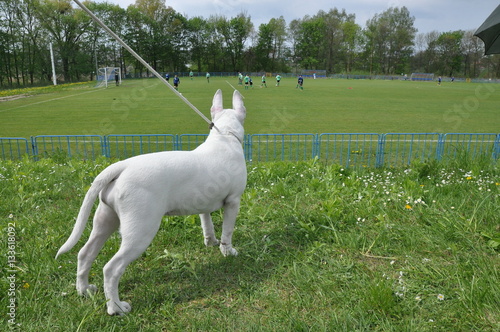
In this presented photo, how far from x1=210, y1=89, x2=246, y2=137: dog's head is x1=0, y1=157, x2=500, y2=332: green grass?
1.45 metres

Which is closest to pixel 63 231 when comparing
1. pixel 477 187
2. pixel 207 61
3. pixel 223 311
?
pixel 223 311

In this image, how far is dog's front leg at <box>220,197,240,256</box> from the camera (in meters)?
3.51

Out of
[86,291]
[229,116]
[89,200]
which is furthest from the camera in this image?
[229,116]

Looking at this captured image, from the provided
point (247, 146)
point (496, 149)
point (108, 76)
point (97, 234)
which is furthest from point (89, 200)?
point (108, 76)

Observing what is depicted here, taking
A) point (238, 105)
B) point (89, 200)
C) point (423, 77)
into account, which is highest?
point (423, 77)

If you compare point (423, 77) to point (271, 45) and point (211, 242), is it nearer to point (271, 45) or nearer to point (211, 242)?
point (271, 45)

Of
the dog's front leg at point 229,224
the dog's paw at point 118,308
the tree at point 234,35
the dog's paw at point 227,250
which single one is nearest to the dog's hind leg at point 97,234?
the dog's paw at point 118,308

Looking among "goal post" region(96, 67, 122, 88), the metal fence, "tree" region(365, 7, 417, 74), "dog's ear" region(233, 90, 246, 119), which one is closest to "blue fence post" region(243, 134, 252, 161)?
the metal fence

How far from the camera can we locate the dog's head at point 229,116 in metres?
3.62

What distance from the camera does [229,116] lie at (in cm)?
371

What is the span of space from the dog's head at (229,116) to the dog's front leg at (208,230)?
40.5 inches

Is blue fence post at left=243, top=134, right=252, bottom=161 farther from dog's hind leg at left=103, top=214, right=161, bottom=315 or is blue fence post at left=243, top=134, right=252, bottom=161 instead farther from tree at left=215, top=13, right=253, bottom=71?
tree at left=215, top=13, right=253, bottom=71

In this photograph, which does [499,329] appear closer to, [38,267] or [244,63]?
[38,267]

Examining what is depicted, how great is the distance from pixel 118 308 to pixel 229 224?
131 centimetres
